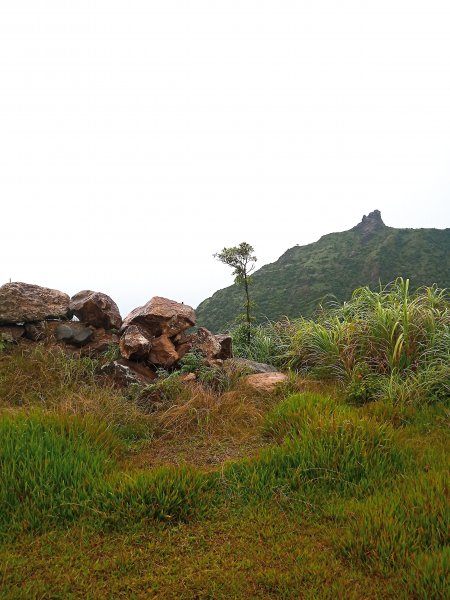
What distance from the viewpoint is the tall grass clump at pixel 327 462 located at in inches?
111

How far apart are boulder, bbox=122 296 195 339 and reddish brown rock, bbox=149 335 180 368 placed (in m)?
0.21

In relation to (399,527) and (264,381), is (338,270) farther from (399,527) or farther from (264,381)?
(399,527)

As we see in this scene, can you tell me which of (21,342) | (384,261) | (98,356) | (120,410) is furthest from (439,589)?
(384,261)

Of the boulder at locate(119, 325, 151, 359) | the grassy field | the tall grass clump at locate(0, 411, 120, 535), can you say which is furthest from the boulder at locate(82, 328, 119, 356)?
the tall grass clump at locate(0, 411, 120, 535)

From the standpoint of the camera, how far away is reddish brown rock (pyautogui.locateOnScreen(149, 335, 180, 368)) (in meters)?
5.68

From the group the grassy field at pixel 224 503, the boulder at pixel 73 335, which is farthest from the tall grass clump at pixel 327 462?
the boulder at pixel 73 335

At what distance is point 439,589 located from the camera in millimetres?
1855

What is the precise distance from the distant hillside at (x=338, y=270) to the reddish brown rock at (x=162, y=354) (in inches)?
600

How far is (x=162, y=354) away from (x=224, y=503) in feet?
10.5

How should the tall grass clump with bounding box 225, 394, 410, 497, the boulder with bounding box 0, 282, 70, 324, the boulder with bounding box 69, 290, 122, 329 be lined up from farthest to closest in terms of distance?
the boulder with bounding box 69, 290, 122, 329 < the boulder with bounding box 0, 282, 70, 324 < the tall grass clump with bounding box 225, 394, 410, 497

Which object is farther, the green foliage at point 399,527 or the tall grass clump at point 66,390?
the tall grass clump at point 66,390

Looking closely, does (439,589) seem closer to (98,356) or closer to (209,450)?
(209,450)

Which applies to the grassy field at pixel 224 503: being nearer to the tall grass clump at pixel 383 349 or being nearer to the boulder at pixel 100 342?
the tall grass clump at pixel 383 349

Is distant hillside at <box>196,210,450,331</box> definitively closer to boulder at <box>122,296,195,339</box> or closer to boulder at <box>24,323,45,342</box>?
boulder at <box>122,296,195,339</box>
